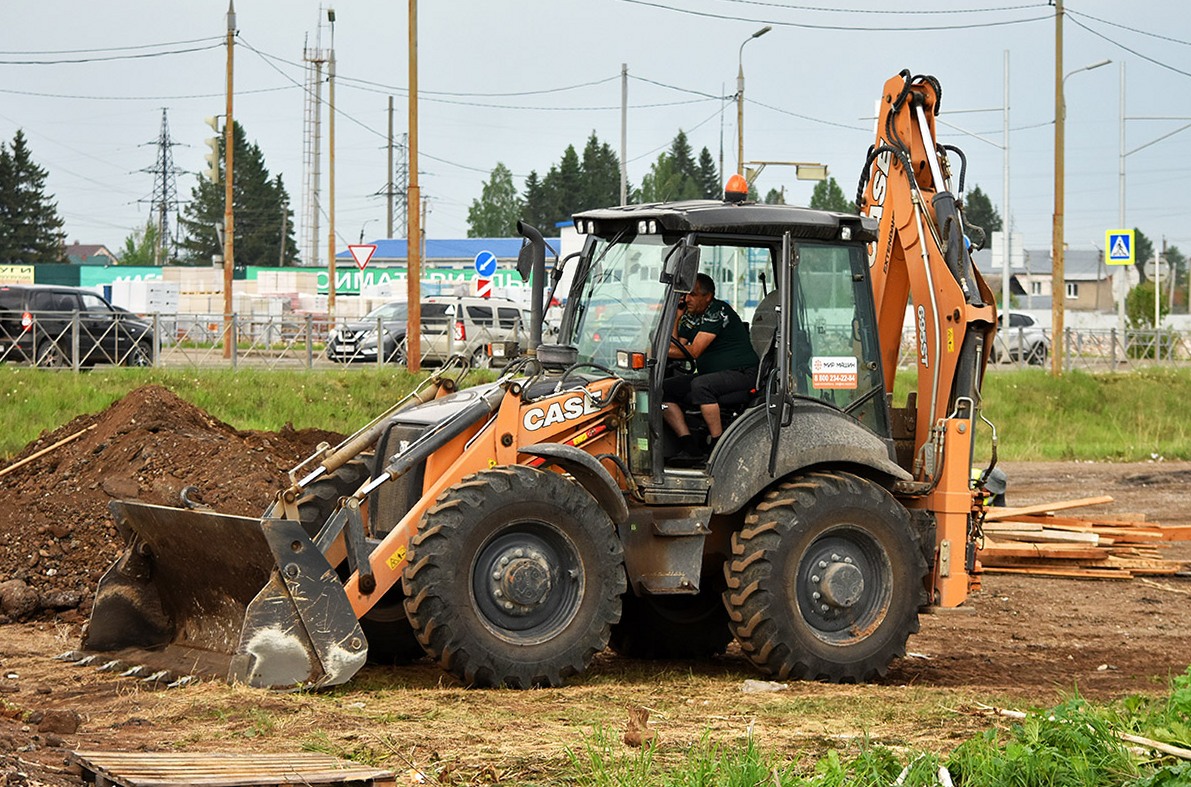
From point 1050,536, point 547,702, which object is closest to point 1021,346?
point 1050,536

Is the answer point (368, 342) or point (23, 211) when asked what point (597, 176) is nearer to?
point (23, 211)

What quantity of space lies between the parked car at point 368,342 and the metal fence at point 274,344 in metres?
0.02

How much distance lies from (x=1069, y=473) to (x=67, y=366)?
54.1 feet

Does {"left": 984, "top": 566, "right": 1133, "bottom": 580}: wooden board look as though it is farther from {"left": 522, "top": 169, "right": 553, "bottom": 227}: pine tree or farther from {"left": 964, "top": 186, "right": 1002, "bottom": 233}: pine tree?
{"left": 964, "top": 186, "right": 1002, "bottom": 233}: pine tree

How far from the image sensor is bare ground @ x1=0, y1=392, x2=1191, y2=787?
652cm

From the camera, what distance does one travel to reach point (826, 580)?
28.9 feet

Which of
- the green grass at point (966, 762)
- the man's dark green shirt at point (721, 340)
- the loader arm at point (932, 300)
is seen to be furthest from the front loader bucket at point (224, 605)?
the loader arm at point (932, 300)

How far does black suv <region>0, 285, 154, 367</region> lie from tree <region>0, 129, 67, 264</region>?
6529 cm

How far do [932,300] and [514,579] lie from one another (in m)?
3.53

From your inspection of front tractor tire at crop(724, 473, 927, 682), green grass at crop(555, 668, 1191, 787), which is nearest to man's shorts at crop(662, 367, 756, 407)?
front tractor tire at crop(724, 473, 927, 682)

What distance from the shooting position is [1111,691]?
878 centimetres

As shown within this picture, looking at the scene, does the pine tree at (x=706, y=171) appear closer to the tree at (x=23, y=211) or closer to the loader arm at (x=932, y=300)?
the tree at (x=23, y=211)

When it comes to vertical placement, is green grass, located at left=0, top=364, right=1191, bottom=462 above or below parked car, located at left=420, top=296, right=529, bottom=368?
below

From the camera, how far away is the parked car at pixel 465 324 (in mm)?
31656
